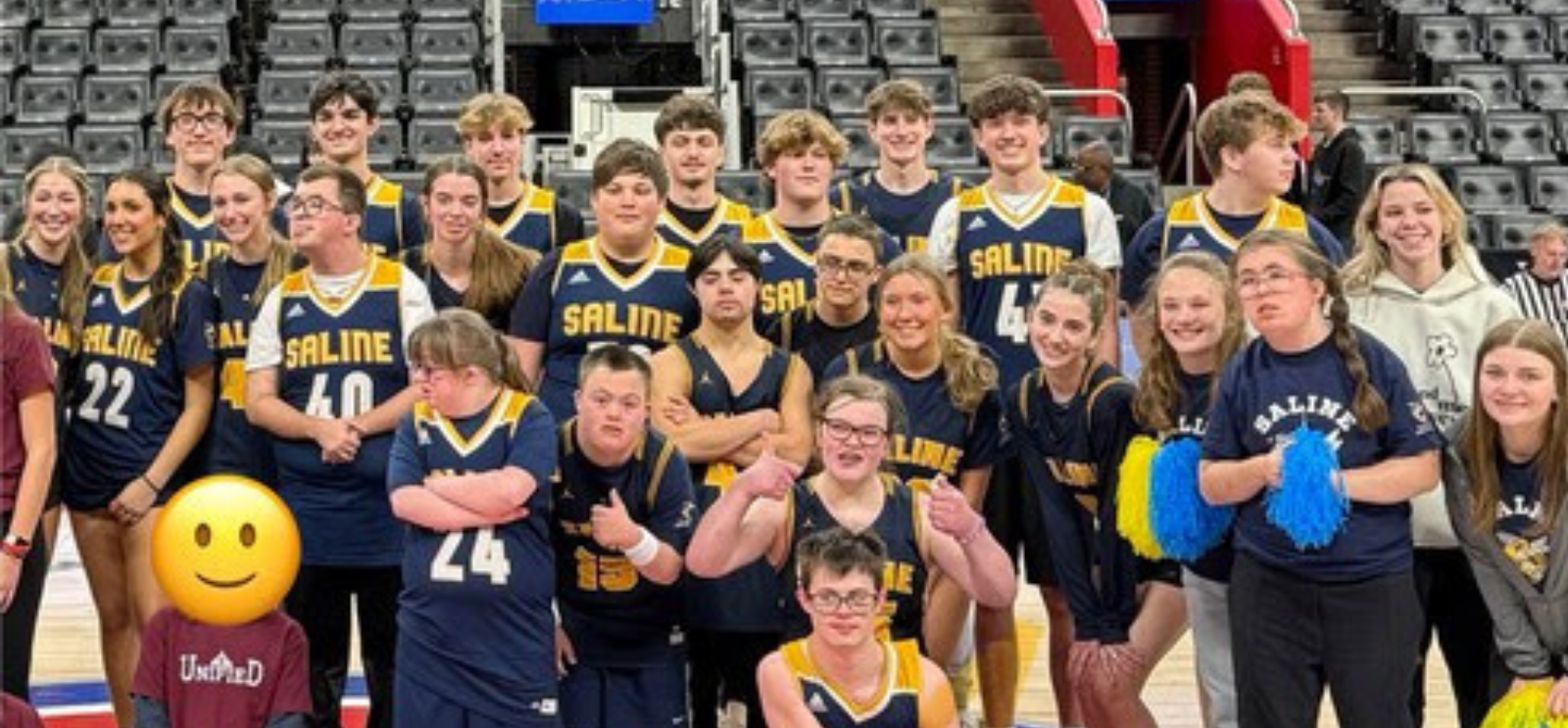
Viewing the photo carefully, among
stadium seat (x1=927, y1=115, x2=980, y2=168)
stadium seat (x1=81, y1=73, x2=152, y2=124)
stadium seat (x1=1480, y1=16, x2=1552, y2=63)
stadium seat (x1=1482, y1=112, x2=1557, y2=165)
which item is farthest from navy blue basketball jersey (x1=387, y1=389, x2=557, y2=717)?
stadium seat (x1=1480, y1=16, x2=1552, y2=63)

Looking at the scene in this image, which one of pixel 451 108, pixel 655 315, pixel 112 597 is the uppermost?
pixel 451 108

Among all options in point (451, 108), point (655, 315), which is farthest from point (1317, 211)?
point (655, 315)

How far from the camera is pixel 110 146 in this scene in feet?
43.4

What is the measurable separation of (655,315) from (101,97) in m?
8.43

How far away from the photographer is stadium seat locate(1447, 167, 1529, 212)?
13.6m

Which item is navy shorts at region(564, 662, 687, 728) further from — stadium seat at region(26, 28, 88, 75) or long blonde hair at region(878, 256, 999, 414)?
stadium seat at region(26, 28, 88, 75)

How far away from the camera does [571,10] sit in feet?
54.3

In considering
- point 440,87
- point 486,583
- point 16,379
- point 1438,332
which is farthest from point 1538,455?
point 440,87

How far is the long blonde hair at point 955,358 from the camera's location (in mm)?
5836

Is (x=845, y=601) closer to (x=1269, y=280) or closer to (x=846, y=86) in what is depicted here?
(x=1269, y=280)

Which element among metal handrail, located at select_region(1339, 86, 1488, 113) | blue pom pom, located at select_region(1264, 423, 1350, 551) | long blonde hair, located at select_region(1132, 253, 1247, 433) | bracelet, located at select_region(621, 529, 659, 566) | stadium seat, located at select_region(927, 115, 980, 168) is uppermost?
metal handrail, located at select_region(1339, 86, 1488, 113)

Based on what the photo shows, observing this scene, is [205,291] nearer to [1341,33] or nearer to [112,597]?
[112,597]

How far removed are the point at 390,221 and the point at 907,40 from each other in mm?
8095

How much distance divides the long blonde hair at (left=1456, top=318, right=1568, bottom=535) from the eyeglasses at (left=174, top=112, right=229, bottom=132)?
3387 mm
